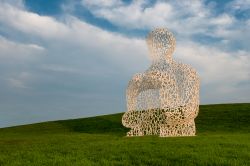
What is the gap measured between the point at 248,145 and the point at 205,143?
5.12 feet

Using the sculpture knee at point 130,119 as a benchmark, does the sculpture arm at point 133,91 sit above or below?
above

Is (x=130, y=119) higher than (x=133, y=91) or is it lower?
lower

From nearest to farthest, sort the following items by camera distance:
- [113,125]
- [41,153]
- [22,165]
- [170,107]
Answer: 1. [22,165]
2. [41,153]
3. [170,107]
4. [113,125]

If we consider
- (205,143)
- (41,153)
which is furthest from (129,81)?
(41,153)

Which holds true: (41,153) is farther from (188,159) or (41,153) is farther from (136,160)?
(188,159)

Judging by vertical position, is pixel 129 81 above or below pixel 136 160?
above

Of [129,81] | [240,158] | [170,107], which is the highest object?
[129,81]

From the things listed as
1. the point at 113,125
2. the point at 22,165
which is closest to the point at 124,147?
the point at 22,165

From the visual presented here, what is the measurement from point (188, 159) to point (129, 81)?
35.8 feet

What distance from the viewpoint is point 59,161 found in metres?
12.2

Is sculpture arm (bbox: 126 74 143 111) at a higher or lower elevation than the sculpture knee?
higher

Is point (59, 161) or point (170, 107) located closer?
point (59, 161)

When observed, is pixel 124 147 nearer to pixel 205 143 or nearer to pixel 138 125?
pixel 205 143

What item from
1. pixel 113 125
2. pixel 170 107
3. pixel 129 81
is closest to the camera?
pixel 170 107
